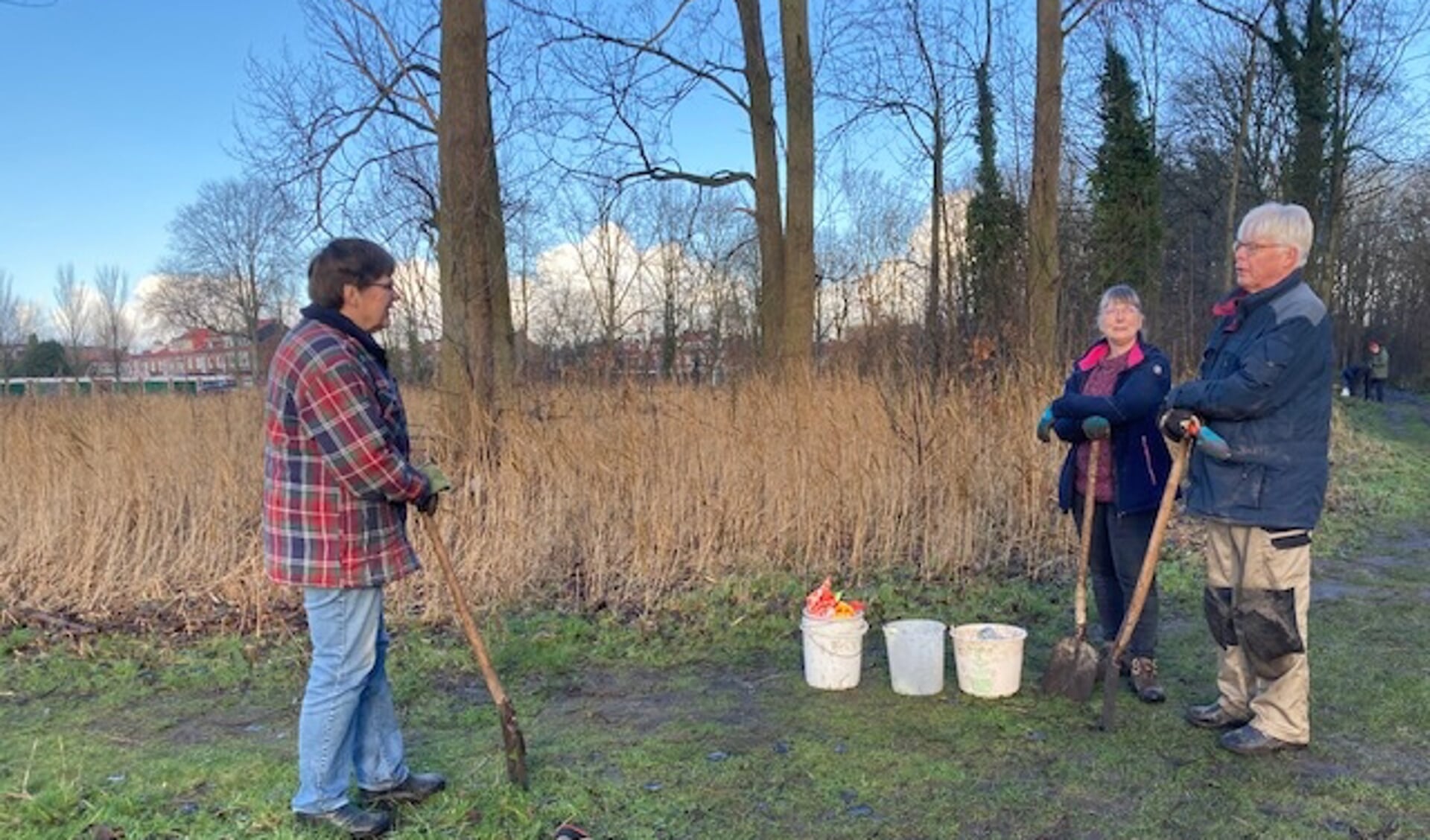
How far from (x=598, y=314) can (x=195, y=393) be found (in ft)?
12.9

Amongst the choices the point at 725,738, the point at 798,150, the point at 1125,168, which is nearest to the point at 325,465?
the point at 725,738

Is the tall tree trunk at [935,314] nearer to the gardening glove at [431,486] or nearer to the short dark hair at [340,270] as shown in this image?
the gardening glove at [431,486]

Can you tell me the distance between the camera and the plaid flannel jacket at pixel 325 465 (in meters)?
2.49

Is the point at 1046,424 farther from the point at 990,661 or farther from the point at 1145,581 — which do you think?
the point at 990,661

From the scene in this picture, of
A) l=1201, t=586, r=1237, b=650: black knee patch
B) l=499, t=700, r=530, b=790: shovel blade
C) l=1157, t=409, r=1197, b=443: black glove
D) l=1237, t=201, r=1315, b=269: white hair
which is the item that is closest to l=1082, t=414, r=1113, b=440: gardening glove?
l=1157, t=409, r=1197, b=443: black glove

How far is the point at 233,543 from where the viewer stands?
5645 mm

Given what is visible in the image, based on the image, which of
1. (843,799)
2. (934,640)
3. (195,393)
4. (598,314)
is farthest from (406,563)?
(195,393)

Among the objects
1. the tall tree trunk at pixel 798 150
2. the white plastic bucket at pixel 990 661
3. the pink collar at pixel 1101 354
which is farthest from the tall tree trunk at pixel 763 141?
the white plastic bucket at pixel 990 661

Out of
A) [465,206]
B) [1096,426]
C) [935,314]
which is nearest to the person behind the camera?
[1096,426]

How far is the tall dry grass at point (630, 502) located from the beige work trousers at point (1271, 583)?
7.35 feet

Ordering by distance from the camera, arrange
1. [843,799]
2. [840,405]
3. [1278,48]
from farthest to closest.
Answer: [1278,48] → [840,405] → [843,799]

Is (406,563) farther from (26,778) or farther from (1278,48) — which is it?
(1278,48)

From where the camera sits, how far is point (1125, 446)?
145 inches

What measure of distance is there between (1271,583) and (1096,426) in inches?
30.6
